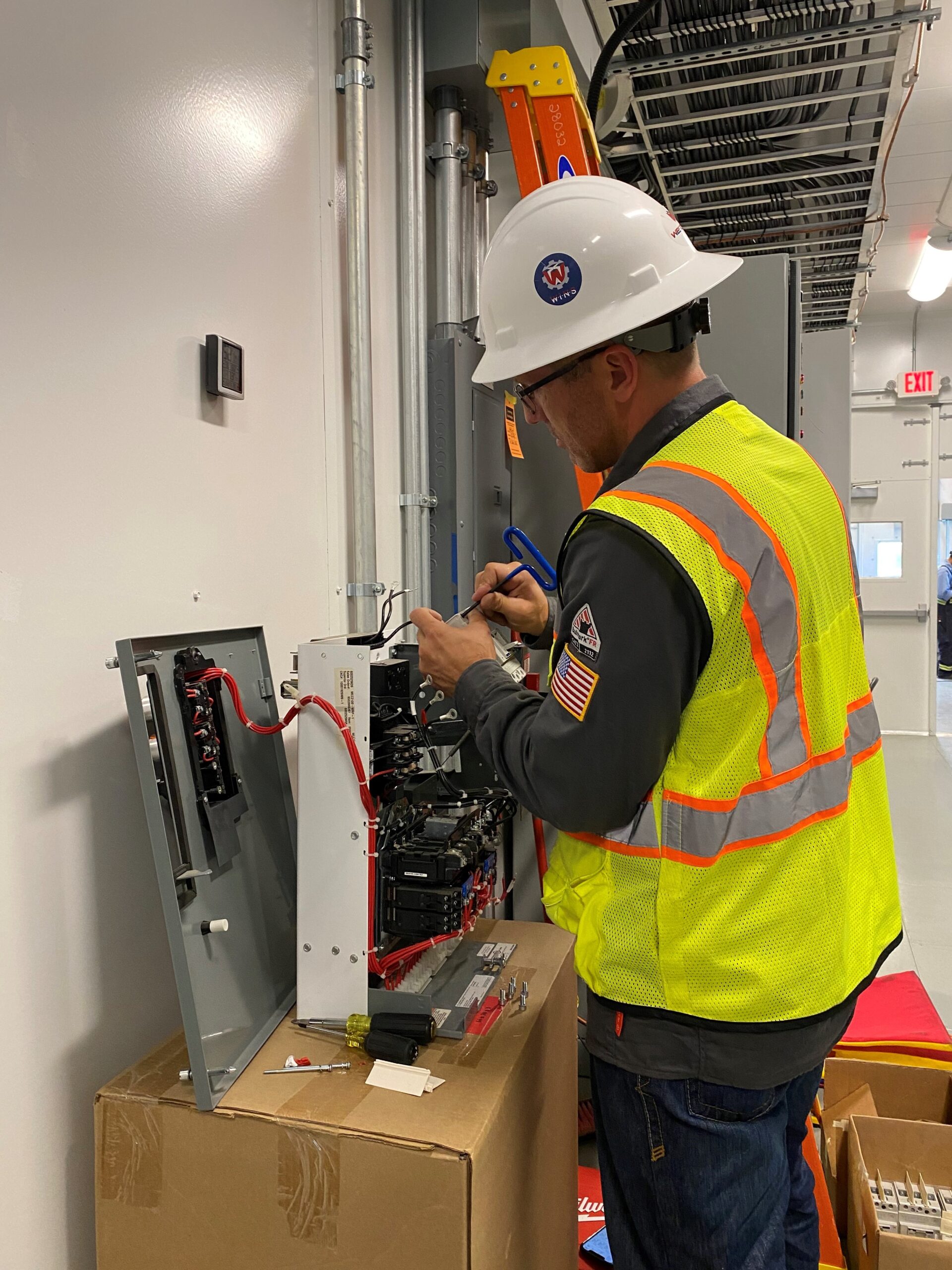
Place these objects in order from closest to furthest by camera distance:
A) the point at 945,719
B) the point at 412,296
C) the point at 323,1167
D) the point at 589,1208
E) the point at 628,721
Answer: the point at 628,721
the point at 323,1167
the point at 589,1208
the point at 412,296
the point at 945,719

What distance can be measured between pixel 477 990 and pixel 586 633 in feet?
2.56

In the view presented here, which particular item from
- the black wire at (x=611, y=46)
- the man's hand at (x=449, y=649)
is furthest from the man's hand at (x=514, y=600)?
the black wire at (x=611, y=46)

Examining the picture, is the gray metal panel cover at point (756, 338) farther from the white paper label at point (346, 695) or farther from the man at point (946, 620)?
the man at point (946, 620)

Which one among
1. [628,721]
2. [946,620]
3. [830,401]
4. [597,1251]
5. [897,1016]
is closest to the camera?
[628,721]

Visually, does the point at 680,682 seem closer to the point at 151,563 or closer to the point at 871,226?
the point at 151,563

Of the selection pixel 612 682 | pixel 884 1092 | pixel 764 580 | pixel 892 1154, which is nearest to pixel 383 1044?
pixel 612 682

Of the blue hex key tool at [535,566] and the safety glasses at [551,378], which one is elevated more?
the safety glasses at [551,378]

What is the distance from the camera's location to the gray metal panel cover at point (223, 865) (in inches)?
46.5

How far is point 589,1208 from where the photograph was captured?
1.89 m

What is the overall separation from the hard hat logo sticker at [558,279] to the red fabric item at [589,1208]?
164cm

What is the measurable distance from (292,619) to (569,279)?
96 cm

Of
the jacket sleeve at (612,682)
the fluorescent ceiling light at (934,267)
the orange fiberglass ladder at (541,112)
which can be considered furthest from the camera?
the fluorescent ceiling light at (934,267)

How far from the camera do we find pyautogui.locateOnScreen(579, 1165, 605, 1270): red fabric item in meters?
1.83

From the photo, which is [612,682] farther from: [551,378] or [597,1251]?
[597,1251]
